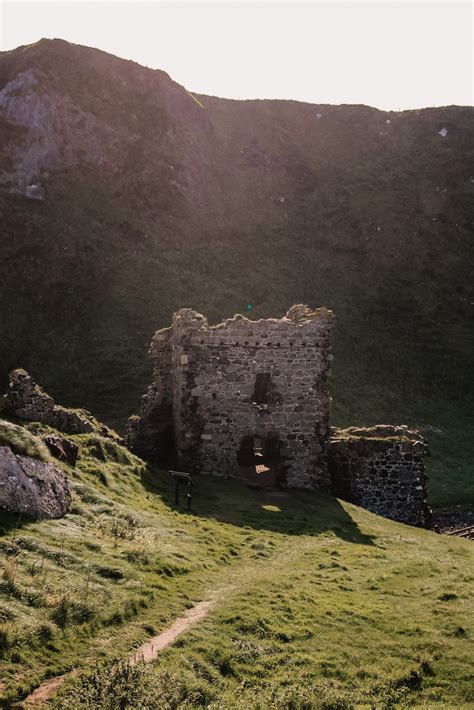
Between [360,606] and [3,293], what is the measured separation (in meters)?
55.4

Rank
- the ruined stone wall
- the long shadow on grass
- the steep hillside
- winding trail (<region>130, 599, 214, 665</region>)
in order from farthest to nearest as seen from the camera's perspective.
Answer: the steep hillside < the ruined stone wall < the long shadow on grass < winding trail (<region>130, 599, 214, 665</region>)

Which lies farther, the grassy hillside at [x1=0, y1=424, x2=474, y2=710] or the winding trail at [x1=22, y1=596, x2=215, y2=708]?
the grassy hillside at [x1=0, y1=424, x2=474, y2=710]

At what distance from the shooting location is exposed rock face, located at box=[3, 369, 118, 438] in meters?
21.1

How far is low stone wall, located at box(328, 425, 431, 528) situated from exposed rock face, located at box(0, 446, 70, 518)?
16357 millimetres

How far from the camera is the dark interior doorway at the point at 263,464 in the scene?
1125 inches

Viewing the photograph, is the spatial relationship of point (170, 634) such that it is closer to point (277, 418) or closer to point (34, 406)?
point (34, 406)

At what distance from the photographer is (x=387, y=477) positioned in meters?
29.2

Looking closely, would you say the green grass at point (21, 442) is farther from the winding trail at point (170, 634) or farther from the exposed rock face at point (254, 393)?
the exposed rock face at point (254, 393)

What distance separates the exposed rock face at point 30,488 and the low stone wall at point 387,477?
53.7 ft

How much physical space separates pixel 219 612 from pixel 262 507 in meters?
11.6

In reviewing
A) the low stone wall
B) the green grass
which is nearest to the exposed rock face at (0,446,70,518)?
the green grass

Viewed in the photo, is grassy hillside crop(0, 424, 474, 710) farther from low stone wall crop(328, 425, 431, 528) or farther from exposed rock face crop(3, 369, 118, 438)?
low stone wall crop(328, 425, 431, 528)

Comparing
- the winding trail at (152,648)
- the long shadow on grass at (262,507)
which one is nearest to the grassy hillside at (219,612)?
the winding trail at (152,648)

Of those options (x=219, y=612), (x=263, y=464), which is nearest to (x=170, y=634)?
(x=219, y=612)
